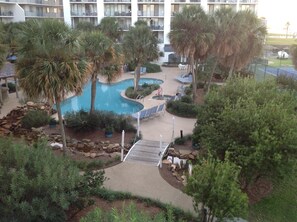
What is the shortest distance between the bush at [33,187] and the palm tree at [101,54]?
8063mm

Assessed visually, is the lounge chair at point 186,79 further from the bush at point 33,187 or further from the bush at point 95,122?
the bush at point 33,187

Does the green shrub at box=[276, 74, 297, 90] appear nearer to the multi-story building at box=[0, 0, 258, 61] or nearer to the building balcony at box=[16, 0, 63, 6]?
the multi-story building at box=[0, 0, 258, 61]

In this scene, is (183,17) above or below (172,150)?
above

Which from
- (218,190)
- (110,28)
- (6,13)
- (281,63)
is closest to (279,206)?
(218,190)

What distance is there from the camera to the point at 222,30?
70.2 feet

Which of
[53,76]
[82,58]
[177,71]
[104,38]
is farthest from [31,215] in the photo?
[177,71]

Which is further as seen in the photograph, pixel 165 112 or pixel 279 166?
pixel 165 112

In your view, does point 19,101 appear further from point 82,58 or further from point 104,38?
point 82,58

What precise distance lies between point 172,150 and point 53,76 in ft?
23.3

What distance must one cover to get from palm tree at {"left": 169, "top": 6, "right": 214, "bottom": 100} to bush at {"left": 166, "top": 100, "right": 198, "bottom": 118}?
3.87m

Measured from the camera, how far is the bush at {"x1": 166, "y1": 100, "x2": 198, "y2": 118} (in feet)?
70.4

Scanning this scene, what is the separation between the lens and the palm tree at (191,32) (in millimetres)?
20703

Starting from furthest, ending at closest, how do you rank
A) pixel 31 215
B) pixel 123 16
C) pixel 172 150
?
pixel 123 16, pixel 172 150, pixel 31 215

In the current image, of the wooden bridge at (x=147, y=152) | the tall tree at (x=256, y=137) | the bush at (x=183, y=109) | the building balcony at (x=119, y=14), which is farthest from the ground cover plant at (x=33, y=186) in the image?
the building balcony at (x=119, y=14)
